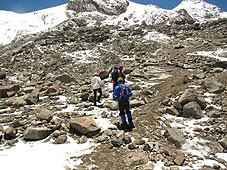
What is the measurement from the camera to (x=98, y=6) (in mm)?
44406

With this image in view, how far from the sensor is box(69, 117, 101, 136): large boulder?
5489 millimetres

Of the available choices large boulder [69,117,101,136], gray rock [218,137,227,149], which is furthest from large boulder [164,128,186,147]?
large boulder [69,117,101,136]

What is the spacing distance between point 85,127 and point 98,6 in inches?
1819

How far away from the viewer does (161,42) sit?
19.3 metres

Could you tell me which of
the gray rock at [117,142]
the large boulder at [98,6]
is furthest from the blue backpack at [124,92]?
the large boulder at [98,6]

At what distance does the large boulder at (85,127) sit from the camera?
549 centimetres

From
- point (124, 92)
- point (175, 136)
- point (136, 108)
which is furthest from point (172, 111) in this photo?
point (124, 92)

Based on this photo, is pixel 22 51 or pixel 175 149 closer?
pixel 175 149

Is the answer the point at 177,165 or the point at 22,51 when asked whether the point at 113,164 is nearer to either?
the point at 177,165

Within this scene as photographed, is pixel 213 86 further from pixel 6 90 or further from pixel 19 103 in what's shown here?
pixel 6 90

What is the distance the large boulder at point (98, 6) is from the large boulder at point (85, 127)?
146ft

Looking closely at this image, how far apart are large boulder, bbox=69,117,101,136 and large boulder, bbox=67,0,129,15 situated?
44631 millimetres

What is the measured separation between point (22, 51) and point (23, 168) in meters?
21.3

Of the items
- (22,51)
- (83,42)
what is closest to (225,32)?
(83,42)
